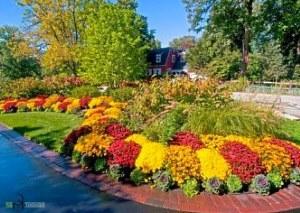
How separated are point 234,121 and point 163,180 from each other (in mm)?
1967

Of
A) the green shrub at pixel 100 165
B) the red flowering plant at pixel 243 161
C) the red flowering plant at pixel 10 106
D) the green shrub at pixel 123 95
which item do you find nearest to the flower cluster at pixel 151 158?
the green shrub at pixel 100 165

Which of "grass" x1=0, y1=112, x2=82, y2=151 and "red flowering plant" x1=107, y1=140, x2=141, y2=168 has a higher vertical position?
"red flowering plant" x1=107, y1=140, x2=141, y2=168

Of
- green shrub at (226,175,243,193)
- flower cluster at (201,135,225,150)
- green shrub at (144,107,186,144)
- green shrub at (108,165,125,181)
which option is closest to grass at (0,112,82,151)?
green shrub at (144,107,186,144)

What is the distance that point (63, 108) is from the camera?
15.2 metres

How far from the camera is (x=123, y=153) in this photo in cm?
618

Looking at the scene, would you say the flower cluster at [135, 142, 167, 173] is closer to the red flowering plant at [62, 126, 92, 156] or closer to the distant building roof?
→ the red flowering plant at [62, 126, 92, 156]

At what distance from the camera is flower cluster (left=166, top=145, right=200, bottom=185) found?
5555mm

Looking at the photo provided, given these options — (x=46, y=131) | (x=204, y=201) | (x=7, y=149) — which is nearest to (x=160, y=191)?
(x=204, y=201)

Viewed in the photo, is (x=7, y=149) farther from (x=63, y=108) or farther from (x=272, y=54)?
(x=272, y=54)

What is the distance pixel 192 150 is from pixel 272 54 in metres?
31.3

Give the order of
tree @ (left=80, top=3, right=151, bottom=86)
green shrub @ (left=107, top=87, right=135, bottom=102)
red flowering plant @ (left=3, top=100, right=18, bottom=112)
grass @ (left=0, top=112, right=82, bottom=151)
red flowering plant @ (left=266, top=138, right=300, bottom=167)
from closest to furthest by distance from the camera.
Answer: red flowering plant @ (left=266, top=138, right=300, bottom=167), grass @ (left=0, top=112, right=82, bottom=151), green shrub @ (left=107, top=87, right=135, bottom=102), red flowering plant @ (left=3, top=100, right=18, bottom=112), tree @ (left=80, top=3, right=151, bottom=86)

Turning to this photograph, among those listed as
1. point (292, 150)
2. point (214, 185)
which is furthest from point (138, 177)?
point (292, 150)

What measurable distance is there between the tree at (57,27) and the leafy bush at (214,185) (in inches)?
891

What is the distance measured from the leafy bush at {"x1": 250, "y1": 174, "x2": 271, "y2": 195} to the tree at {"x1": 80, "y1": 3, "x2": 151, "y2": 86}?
17464 millimetres
